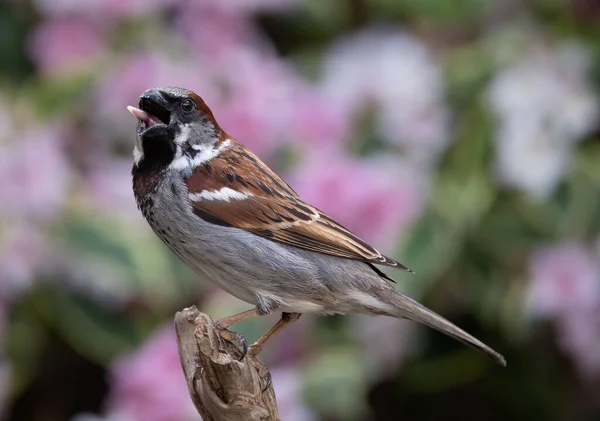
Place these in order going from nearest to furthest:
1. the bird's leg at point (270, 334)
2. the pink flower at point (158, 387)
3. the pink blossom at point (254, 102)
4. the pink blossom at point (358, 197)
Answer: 1. the bird's leg at point (270, 334)
2. the pink flower at point (158, 387)
3. the pink blossom at point (358, 197)
4. the pink blossom at point (254, 102)

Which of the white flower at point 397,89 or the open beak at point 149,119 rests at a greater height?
the white flower at point 397,89

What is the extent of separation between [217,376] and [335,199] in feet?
4.23

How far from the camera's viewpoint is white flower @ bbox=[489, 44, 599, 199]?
3854 mm

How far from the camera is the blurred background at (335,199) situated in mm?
3475

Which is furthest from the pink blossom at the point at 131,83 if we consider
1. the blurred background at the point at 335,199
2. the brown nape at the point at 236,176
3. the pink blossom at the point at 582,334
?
the pink blossom at the point at 582,334

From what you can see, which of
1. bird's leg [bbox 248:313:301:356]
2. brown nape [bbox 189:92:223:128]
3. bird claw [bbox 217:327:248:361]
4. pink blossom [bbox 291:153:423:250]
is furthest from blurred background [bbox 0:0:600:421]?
brown nape [bbox 189:92:223:128]

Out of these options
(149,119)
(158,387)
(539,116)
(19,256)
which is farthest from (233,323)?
(539,116)

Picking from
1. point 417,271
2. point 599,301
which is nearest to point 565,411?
point 599,301

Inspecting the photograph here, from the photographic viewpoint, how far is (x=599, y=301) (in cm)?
382

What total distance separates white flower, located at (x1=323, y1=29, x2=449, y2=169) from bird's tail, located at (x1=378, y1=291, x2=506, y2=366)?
158 cm

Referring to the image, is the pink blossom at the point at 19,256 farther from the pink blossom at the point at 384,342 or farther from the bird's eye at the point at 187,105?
the bird's eye at the point at 187,105

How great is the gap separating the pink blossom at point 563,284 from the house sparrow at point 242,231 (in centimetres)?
141

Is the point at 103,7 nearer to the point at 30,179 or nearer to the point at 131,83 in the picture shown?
the point at 131,83

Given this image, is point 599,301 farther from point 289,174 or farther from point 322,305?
point 322,305
